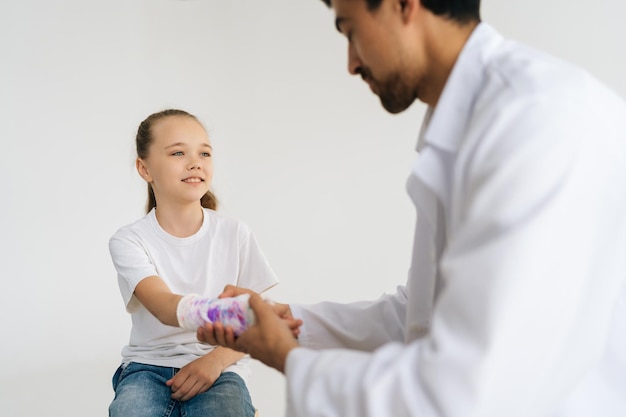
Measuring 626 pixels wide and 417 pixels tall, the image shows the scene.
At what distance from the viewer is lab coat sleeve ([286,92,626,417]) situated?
918 mm

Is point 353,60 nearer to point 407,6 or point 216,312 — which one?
point 407,6

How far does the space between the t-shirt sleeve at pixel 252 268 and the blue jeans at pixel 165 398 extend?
0.30 metres

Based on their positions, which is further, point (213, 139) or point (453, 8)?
point (213, 139)

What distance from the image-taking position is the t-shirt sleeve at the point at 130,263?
207 centimetres

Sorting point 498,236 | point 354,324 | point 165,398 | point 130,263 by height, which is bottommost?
point 165,398

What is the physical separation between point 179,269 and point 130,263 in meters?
0.16

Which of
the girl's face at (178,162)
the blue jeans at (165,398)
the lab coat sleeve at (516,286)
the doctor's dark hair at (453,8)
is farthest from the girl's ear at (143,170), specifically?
the lab coat sleeve at (516,286)

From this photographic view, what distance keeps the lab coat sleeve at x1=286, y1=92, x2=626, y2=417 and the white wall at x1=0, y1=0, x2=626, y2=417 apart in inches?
86.5

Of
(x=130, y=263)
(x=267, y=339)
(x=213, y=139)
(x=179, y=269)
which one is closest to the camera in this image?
(x=267, y=339)

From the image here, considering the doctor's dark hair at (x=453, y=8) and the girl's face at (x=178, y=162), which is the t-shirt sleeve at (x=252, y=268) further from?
the doctor's dark hair at (x=453, y=8)

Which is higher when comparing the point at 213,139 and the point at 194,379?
the point at 213,139

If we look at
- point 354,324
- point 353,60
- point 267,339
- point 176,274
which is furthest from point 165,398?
point 353,60

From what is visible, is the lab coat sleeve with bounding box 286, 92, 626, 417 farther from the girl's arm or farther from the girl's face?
the girl's face

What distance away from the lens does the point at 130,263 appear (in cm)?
209
